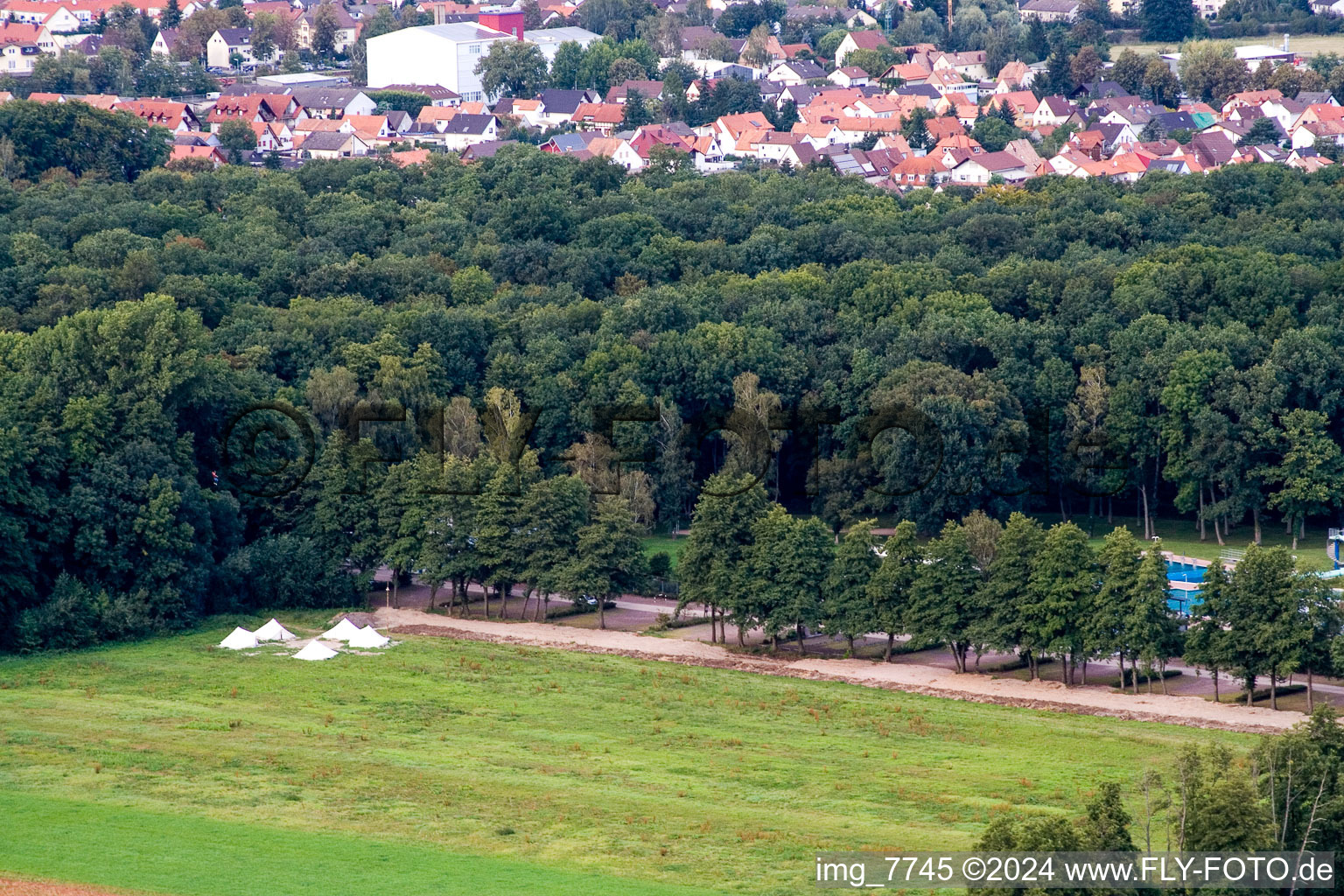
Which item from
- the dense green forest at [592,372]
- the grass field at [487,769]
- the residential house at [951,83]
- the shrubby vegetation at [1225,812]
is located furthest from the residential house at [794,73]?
→ the shrubby vegetation at [1225,812]

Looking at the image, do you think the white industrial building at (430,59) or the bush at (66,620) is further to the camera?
the white industrial building at (430,59)

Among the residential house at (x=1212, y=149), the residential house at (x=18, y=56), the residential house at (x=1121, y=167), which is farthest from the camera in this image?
the residential house at (x=18, y=56)

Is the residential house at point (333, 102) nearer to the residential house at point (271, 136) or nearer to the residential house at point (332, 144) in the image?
the residential house at point (271, 136)

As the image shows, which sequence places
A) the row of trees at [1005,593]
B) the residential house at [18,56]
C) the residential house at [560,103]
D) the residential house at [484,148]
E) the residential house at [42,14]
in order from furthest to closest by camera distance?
the residential house at [42,14], the residential house at [18,56], the residential house at [560,103], the residential house at [484,148], the row of trees at [1005,593]

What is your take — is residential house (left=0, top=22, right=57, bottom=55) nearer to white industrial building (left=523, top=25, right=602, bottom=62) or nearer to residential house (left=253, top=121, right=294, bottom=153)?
residential house (left=253, top=121, right=294, bottom=153)

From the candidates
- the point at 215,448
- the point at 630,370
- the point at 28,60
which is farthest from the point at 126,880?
the point at 28,60

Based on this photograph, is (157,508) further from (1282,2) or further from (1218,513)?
(1282,2)
